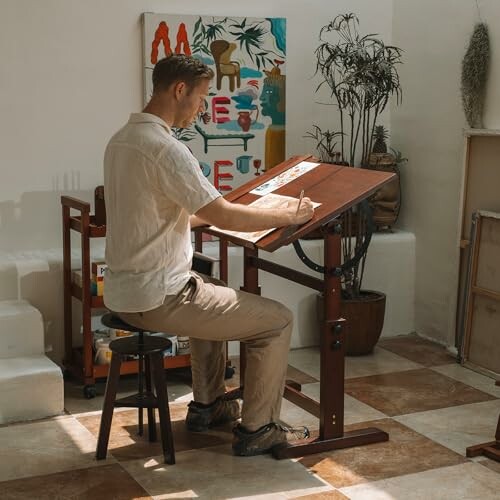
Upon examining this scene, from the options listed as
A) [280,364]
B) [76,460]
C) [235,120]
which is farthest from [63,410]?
[235,120]

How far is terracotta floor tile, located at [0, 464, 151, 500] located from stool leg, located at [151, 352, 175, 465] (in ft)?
0.73

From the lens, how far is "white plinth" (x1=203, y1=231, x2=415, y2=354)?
20.6 feet

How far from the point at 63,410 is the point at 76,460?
0.73 m

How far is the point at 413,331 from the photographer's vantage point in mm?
6801

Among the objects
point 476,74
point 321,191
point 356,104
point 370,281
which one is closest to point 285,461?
point 321,191

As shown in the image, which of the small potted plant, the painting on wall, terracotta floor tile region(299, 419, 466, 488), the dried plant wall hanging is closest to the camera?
terracotta floor tile region(299, 419, 466, 488)

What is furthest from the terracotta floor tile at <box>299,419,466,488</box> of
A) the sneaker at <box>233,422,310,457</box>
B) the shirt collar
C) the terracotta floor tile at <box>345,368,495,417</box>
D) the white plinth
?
the white plinth

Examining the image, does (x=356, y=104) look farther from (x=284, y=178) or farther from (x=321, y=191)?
(x=321, y=191)

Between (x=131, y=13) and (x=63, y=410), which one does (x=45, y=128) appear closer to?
(x=131, y=13)

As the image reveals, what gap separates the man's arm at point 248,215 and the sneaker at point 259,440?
3.24 feet

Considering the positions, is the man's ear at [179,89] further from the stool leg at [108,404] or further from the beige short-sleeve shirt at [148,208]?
the stool leg at [108,404]

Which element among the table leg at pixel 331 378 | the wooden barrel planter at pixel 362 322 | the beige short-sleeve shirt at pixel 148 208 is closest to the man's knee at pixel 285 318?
the table leg at pixel 331 378

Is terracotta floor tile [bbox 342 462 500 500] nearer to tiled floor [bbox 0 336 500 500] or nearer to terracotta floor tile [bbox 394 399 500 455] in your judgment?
tiled floor [bbox 0 336 500 500]

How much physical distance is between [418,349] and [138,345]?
266 cm
